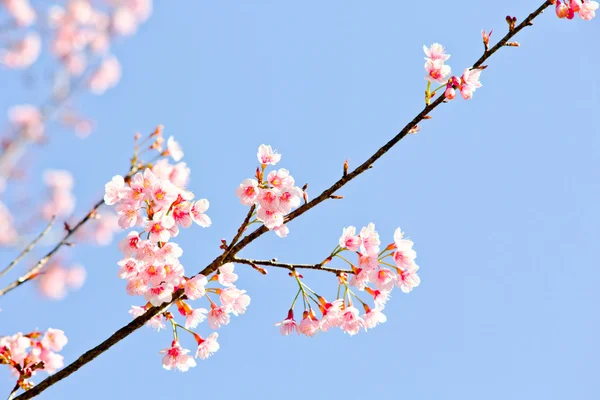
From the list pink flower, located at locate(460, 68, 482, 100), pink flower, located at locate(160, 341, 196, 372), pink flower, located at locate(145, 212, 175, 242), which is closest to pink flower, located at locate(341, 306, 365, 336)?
pink flower, located at locate(160, 341, 196, 372)

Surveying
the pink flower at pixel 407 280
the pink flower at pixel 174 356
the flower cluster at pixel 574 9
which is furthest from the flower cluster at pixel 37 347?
the flower cluster at pixel 574 9

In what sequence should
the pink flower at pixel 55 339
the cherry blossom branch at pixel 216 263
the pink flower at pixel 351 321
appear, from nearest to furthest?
the cherry blossom branch at pixel 216 263 < the pink flower at pixel 351 321 < the pink flower at pixel 55 339

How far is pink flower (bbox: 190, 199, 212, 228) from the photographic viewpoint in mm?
2721

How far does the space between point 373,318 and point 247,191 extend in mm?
1017

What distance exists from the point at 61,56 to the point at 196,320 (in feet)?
25.2

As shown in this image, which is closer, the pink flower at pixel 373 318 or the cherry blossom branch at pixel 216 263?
the cherry blossom branch at pixel 216 263

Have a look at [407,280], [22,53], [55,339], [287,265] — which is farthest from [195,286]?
[22,53]

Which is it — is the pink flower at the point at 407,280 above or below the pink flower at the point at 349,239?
below

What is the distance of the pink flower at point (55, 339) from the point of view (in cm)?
376

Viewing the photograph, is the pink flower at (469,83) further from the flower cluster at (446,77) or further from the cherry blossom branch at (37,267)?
the cherry blossom branch at (37,267)

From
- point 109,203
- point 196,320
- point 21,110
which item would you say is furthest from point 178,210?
point 21,110

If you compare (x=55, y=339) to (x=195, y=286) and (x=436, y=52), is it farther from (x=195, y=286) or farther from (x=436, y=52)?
(x=436, y=52)

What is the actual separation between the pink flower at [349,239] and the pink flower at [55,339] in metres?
2.17

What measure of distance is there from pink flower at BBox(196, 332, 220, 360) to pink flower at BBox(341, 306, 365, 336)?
741 millimetres
